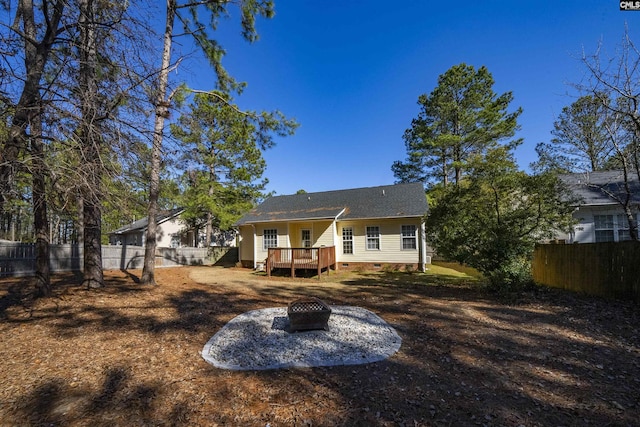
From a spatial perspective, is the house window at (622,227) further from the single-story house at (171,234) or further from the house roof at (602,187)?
the single-story house at (171,234)

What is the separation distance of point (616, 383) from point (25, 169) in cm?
846

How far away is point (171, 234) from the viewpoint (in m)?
23.5

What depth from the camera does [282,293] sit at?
9.36 meters

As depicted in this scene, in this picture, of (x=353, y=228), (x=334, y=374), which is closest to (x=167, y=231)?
(x=353, y=228)

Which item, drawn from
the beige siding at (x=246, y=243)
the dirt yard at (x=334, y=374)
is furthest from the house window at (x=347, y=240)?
the dirt yard at (x=334, y=374)

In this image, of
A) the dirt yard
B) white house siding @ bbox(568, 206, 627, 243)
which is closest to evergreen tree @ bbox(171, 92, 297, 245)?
the dirt yard

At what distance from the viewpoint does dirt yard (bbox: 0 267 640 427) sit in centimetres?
285

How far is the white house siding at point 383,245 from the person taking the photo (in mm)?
14633

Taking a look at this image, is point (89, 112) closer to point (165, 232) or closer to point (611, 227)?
point (611, 227)

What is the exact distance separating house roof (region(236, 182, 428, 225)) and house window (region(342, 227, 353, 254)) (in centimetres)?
78

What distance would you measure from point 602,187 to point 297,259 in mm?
15122

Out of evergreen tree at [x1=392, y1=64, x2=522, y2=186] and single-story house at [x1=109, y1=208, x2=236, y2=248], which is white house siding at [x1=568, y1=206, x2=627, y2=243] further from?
single-story house at [x1=109, y1=208, x2=236, y2=248]

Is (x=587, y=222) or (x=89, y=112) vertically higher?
(x=89, y=112)

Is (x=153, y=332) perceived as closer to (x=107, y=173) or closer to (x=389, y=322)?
(x=107, y=173)
